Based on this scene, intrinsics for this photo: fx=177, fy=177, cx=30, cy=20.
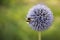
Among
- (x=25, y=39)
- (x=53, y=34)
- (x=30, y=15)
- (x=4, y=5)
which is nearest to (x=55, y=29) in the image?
(x=53, y=34)

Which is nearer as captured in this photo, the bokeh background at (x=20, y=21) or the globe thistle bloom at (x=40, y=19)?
the globe thistle bloom at (x=40, y=19)

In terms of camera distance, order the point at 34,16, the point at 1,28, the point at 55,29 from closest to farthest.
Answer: the point at 34,16, the point at 55,29, the point at 1,28

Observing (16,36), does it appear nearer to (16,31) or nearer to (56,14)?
(16,31)

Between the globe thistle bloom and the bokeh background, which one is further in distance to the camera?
the bokeh background
